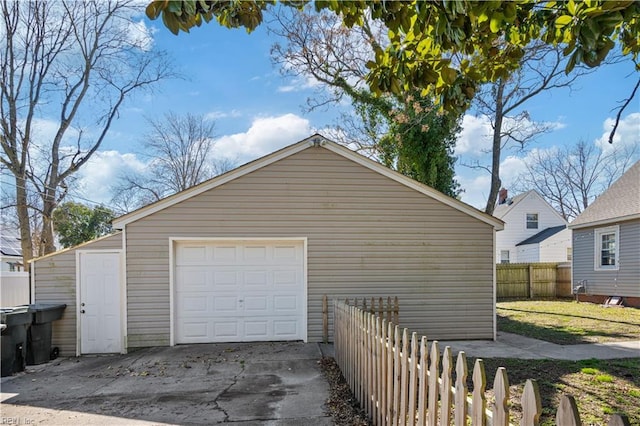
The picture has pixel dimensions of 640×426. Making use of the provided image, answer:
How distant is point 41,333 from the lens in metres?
7.79

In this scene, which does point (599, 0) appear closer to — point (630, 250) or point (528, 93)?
point (630, 250)


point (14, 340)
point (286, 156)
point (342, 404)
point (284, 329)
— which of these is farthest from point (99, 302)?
point (342, 404)

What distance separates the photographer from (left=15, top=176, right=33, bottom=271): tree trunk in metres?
15.0

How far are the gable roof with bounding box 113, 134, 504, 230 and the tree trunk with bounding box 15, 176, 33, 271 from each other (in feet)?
29.9

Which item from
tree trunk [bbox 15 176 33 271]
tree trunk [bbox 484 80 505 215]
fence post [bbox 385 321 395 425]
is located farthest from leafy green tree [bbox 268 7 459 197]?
fence post [bbox 385 321 395 425]

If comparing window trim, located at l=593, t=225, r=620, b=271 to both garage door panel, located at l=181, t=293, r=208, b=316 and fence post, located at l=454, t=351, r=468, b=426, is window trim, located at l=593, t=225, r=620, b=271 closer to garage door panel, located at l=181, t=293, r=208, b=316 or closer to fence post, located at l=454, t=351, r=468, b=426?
garage door panel, located at l=181, t=293, r=208, b=316

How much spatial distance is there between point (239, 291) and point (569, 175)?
3362 cm

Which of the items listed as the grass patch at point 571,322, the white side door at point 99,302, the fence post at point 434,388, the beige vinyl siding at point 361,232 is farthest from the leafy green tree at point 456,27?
the grass patch at point 571,322

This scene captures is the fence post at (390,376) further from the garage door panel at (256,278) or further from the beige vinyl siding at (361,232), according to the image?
the garage door panel at (256,278)

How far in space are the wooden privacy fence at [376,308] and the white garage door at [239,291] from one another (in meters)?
0.47

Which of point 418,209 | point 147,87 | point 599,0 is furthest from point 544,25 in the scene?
point 147,87

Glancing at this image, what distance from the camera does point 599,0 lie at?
2.69m

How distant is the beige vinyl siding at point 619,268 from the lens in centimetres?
1432

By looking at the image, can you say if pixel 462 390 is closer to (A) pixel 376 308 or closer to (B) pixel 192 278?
(A) pixel 376 308
